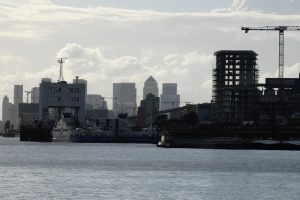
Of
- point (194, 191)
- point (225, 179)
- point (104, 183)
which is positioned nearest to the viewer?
point (194, 191)

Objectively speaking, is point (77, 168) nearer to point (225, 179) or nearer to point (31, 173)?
point (31, 173)

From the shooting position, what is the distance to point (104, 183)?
118 metres

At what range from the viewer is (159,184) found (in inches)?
4673

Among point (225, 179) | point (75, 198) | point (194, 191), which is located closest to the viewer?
point (75, 198)

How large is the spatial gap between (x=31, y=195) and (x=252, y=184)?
32.9 metres

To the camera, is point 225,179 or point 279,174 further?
point 279,174

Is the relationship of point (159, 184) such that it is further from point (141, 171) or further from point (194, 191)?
point (141, 171)

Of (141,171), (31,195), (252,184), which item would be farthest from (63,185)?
(141,171)

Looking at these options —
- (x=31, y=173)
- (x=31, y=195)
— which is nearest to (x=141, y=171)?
(x=31, y=173)

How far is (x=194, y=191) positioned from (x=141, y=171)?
132ft

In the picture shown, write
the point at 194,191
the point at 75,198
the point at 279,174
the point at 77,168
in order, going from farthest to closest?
the point at 77,168 < the point at 279,174 < the point at 194,191 < the point at 75,198

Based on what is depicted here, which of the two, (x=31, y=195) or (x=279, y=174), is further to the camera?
(x=279, y=174)

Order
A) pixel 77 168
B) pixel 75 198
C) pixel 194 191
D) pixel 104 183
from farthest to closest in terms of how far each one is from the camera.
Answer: pixel 77 168, pixel 104 183, pixel 194 191, pixel 75 198

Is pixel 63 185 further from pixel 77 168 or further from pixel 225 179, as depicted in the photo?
pixel 77 168
